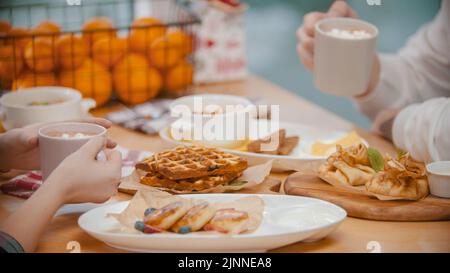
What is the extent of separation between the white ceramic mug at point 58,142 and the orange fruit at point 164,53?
0.52m

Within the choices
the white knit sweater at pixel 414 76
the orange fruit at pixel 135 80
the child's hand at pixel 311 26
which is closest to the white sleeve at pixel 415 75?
the white knit sweater at pixel 414 76

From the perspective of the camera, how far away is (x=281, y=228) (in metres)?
0.84

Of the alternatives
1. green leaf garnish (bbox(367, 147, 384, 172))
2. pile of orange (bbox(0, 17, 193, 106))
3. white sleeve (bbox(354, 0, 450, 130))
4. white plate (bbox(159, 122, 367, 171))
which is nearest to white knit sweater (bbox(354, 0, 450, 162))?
white sleeve (bbox(354, 0, 450, 130))

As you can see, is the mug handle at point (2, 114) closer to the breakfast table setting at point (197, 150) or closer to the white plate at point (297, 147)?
the breakfast table setting at point (197, 150)

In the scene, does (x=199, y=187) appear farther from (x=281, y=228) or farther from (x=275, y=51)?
(x=275, y=51)

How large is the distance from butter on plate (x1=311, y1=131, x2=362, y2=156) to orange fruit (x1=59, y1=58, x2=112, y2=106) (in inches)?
18.3

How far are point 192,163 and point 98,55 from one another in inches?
20.5

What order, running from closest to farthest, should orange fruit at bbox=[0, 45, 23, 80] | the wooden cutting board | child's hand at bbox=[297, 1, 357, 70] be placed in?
the wooden cutting board, child's hand at bbox=[297, 1, 357, 70], orange fruit at bbox=[0, 45, 23, 80]

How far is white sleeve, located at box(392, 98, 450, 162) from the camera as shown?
108 cm

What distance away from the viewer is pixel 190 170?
3.18 feet

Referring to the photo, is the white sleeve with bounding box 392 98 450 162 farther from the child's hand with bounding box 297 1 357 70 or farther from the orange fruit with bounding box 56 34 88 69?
the orange fruit with bounding box 56 34 88 69

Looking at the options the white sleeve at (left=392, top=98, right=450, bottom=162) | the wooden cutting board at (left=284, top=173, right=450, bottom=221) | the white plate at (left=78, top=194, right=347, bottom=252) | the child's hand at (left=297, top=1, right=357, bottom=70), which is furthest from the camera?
the child's hand at (left=297, top=1, right=357, bottom=70)
